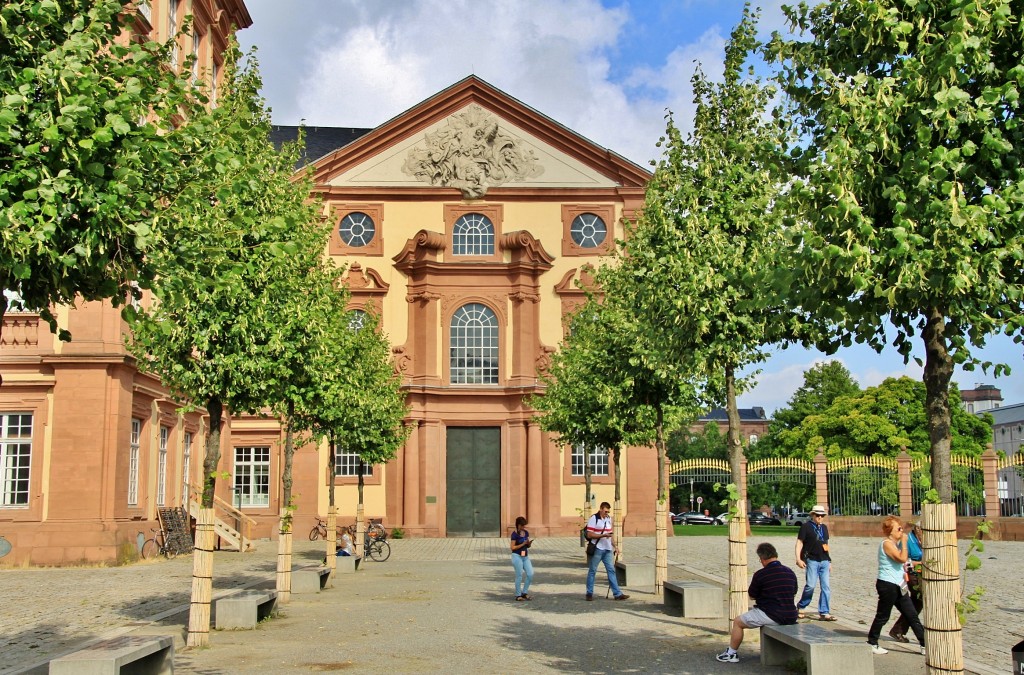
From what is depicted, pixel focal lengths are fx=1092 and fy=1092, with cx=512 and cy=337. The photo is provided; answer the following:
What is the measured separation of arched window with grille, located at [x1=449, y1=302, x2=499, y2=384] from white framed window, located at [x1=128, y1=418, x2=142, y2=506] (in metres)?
17.0

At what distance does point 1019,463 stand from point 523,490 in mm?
18439

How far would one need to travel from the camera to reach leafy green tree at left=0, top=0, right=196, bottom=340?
23.8 ft

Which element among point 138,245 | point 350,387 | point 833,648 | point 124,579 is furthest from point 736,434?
point 124,579

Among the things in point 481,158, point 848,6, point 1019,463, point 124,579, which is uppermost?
point 481,158

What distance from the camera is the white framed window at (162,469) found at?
31547 millimetres

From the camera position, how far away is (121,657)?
9164 millimetres

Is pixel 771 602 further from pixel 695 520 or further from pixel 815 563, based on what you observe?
pixel 695 520

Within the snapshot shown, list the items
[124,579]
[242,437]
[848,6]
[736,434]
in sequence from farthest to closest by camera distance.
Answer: [242,437], [124,579], [736,434], [848,6]

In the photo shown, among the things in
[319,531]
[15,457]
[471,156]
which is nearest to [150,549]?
[15,457]

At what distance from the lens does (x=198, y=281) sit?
9023 mm

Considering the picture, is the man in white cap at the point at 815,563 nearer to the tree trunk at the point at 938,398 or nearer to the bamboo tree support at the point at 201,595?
the tree trunk at the point at 938,398

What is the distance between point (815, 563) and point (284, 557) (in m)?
8.40

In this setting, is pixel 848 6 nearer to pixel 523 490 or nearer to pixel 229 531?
pixel 229 531

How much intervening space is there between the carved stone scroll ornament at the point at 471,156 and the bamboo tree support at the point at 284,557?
28405 millimetres
